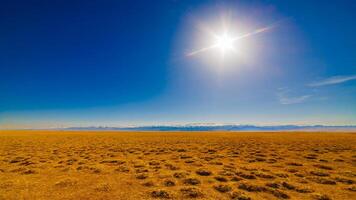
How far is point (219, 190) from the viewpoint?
33.3ft

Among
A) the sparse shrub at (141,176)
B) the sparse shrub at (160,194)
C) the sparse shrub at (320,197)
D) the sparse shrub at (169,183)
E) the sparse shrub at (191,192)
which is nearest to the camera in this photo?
the sparse shrub at (320,197)

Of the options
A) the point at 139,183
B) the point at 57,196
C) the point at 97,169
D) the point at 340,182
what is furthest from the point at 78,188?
the point at 340,182

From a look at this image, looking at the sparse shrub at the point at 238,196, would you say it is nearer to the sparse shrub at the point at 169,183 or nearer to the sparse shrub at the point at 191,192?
the sparse shrub at the point at 191,192

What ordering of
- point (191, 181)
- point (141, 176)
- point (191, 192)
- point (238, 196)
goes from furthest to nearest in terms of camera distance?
point (141, 176) → point (191, 181) → point (191, 192) → point (238, 196)

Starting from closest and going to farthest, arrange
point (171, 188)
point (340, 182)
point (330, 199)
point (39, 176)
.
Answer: point (330, 199) → point (171, 188) → point (340, 182) → point (39, 176)

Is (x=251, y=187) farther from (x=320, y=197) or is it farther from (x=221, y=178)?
(x=320, y=197)

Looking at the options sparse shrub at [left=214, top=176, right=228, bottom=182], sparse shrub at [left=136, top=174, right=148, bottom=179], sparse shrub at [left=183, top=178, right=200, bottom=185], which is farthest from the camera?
sparse shrub at [left=136, top=174, right=148, bottom=179]

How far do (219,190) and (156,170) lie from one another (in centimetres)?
613

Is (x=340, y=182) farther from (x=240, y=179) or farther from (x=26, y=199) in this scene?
(x=26, y=199)

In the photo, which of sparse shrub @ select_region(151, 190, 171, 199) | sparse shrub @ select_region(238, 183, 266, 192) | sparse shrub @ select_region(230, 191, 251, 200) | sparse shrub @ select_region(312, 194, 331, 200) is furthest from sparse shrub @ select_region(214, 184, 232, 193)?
sparse shrub @ select_region(312, 194, 331, 200)

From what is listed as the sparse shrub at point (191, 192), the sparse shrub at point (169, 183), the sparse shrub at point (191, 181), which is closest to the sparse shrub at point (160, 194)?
the sparse shrub at point (191, 192)

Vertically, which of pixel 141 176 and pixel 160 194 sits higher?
pixel 141 176

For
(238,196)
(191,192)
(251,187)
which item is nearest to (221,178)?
(251,187)

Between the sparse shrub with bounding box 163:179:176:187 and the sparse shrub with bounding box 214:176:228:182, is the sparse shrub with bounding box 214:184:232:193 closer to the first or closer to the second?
the sparse shrub with bounding box 214:176:228:182
